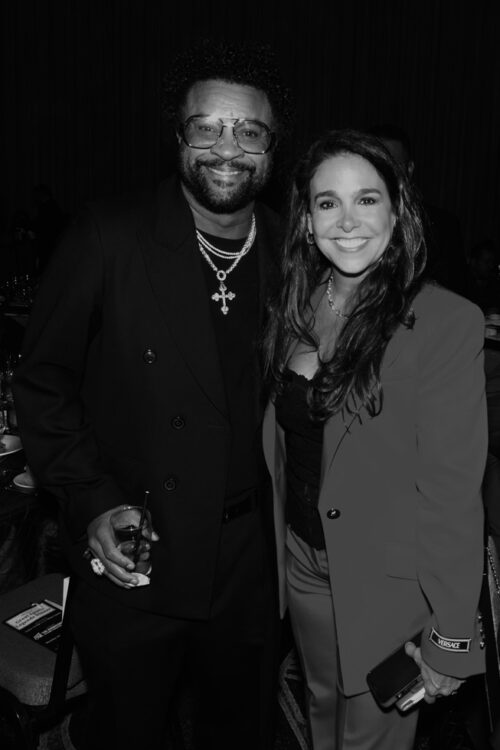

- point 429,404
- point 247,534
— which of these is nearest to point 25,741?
point 247,534

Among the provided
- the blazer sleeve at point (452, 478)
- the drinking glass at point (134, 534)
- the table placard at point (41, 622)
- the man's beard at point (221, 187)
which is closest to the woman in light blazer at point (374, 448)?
the blazer sleeve at point (452, 478)

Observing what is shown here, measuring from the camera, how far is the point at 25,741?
2.10m

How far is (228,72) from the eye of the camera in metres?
1.87

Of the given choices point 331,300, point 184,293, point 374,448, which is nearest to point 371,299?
point 331,300

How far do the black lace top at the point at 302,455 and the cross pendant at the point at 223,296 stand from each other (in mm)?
231

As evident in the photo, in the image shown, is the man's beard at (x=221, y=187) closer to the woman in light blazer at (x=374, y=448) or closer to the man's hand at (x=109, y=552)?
the woman in light blazer at (x=374, y=448)

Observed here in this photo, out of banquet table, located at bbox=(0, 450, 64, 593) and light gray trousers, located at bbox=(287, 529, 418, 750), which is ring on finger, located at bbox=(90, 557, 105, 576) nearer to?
light gray trousers, located at bbox=(287, 529, 418, 750)

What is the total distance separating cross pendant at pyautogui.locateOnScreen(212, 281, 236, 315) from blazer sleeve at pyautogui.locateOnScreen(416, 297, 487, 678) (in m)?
0.53

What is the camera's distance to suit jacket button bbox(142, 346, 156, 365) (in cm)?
178

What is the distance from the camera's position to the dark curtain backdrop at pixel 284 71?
31.5 feet

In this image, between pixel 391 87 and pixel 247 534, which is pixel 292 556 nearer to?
pixel 247 534

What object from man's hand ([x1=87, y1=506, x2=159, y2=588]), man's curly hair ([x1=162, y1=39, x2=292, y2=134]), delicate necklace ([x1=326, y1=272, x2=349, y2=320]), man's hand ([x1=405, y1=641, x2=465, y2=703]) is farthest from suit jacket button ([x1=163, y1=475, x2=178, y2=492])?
man's curly hair ([x1=162, y1=39, x2=292, y2=134])

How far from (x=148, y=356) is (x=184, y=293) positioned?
0.16m

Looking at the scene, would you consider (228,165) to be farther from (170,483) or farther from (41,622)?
(41,622)
